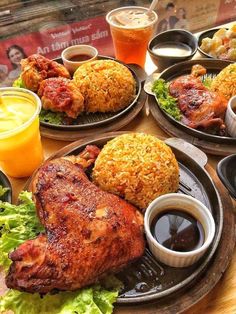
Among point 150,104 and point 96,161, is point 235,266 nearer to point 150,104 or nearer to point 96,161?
point 96,161

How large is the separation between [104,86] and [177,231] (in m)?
1.24

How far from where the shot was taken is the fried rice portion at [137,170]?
1.67m

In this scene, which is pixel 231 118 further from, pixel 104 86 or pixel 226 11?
pixel 226 11

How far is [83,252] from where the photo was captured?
1303 mm

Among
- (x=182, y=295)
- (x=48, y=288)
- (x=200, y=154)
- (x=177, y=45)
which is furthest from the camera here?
(x=177, y=45)

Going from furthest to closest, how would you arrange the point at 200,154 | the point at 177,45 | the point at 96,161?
the point at 177,45 → the point at 200,154 → the point at 96,161

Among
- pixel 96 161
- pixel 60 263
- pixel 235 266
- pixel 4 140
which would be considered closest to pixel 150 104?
pixel 96 161

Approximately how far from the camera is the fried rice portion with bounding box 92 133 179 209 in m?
1.67

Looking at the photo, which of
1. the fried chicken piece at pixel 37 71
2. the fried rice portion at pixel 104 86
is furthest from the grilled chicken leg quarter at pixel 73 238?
the fried chicken piece at pixel 37 71

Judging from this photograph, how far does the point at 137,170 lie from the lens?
170cm

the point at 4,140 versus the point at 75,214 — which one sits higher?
the point at 4,140

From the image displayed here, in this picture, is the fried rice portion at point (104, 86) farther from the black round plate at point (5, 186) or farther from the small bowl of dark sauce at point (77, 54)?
the black round plate at point (5, 186)

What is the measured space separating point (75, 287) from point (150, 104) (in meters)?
1.48

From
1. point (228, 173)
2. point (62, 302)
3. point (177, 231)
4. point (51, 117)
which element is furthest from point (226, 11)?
point (62, 302)
